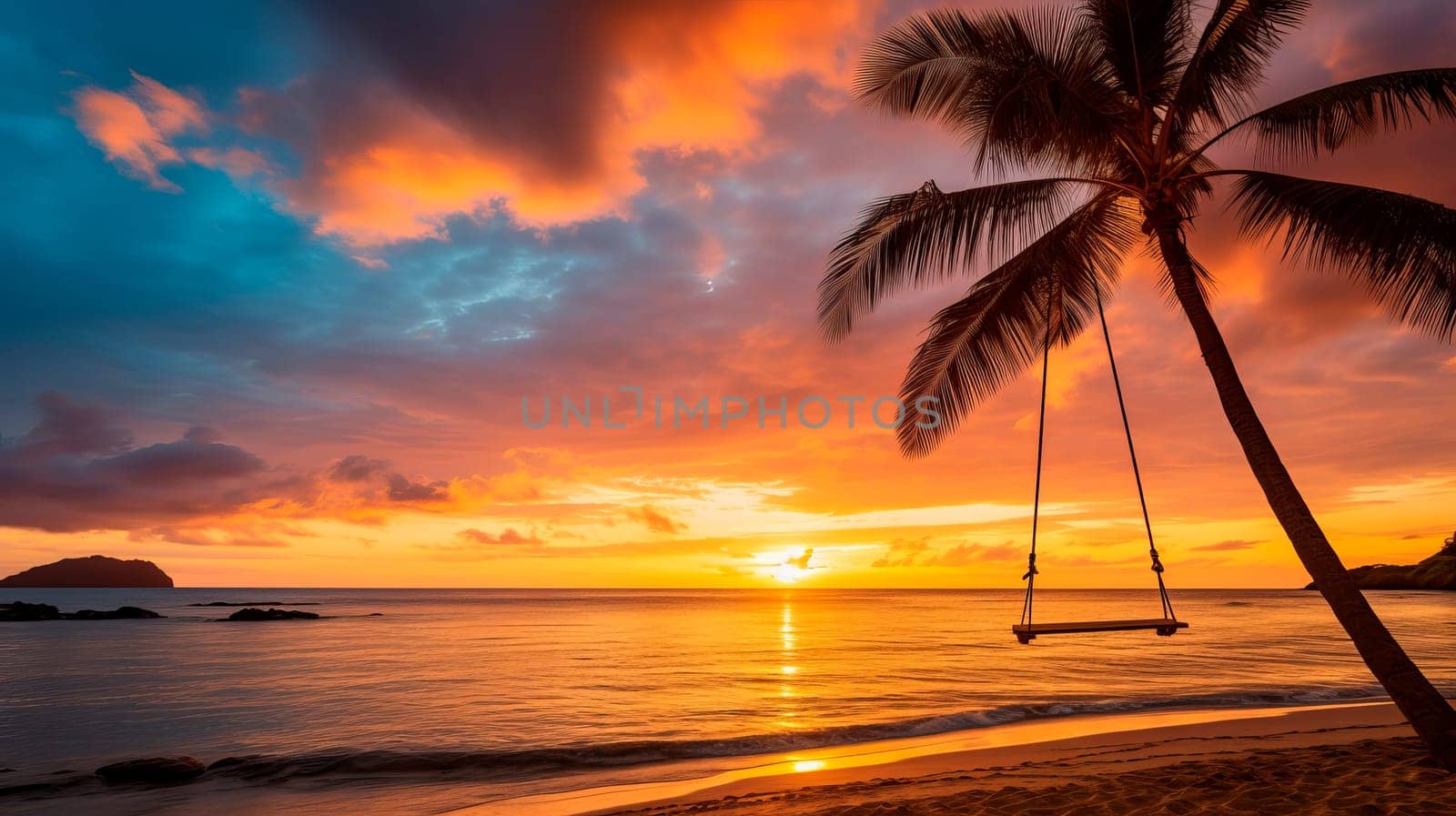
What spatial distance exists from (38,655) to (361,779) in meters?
32.6

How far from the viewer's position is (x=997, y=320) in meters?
8.92

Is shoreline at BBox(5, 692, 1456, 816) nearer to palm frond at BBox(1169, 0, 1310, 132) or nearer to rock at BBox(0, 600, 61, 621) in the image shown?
palm frond at BBox(1169, 0, 1310, 132)

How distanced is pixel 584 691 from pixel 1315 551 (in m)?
16.6

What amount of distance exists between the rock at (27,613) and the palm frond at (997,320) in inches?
2970

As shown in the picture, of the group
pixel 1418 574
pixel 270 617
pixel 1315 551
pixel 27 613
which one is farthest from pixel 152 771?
pixel 1418 574

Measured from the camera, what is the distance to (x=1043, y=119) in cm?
744

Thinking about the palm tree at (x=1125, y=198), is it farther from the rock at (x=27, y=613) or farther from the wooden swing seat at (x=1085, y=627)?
the rock at (x=27, y=613)

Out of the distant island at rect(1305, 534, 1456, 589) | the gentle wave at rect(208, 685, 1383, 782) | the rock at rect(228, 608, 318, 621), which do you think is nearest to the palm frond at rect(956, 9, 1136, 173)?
the gentle wave at rect(208, 685, 1383, 782)

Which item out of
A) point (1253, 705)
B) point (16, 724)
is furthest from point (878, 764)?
point (16, 724)

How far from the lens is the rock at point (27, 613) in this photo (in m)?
57.5

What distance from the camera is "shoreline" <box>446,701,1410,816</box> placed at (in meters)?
8.65

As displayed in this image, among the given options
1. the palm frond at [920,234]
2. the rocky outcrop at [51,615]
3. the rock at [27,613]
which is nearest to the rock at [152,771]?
the palm frond at [920,234]

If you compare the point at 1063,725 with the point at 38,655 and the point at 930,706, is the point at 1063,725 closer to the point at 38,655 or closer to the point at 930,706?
the point at 930,706

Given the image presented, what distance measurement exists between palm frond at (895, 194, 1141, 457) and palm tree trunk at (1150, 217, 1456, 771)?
4.61 ft
